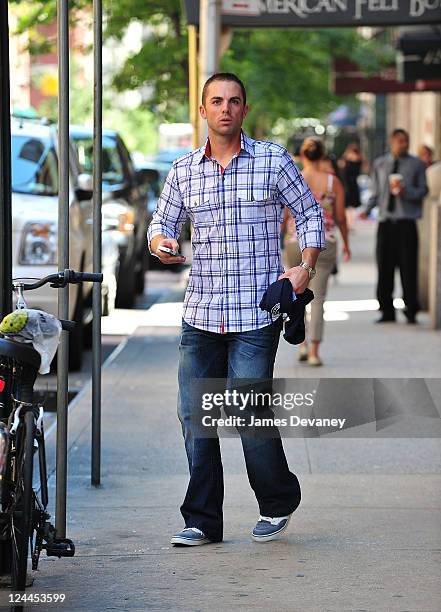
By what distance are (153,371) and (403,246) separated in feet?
13.8

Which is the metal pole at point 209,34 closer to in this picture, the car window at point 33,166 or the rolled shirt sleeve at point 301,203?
the car window at point 33,166

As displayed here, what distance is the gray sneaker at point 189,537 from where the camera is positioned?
20.5 feet

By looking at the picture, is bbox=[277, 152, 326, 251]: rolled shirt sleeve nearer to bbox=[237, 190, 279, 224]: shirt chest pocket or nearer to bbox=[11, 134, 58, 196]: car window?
bbox=[237, 190, 279, 224]: shirt chest pocket

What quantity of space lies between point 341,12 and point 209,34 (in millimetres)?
1288

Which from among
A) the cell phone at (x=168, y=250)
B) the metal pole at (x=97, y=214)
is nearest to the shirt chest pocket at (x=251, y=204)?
the cell phone at (x=168, y=250)

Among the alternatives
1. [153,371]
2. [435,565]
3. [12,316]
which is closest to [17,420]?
[12,316]

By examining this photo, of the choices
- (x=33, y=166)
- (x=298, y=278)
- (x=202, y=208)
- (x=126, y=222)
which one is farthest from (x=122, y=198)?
(x=298, y=278)

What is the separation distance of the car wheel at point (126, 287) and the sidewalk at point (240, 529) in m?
6.30

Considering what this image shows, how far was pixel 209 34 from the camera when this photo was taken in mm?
12891

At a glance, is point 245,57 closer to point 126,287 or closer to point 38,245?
point 126,287

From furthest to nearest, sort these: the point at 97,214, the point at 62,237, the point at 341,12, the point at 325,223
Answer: the point at 341,12 → the point at 325,223 → the point at 97,214 → the point at 62,237

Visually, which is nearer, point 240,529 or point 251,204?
point 251,204

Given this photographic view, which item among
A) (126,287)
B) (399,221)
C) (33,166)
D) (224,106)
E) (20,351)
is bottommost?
(126,287)

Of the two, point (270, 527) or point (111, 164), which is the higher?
point (111, 164)
